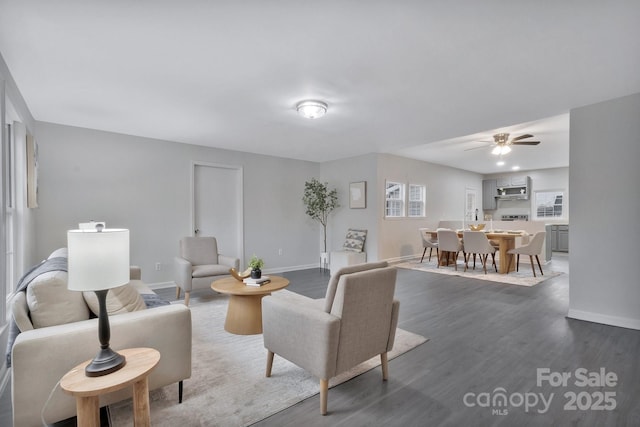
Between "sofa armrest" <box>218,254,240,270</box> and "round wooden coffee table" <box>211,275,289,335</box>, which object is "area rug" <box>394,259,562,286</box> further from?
"round wooden coffee table" <box>211,275,289,335</box>

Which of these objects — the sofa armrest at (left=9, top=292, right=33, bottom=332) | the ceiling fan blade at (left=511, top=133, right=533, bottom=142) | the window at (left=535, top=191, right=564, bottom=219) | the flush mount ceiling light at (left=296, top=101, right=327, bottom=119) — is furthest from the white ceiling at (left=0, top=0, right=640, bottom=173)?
the window at (left=535, top=191, right=564, bottom=219)

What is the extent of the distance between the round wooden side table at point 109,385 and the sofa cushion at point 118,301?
13.0 inches

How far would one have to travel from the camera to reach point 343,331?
6.03 ft

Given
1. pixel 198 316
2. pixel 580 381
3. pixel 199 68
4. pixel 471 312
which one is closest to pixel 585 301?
pixel 471 312

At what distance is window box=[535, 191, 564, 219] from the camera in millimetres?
9398

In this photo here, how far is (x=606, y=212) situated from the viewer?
3.35m

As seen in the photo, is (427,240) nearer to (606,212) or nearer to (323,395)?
(606,212)

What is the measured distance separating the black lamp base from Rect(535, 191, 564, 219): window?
37.8ft

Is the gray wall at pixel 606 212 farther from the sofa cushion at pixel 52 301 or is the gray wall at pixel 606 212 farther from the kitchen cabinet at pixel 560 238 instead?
the kitchen cabinet at pixel 560 238

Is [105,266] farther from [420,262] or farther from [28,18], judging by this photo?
[420,262]

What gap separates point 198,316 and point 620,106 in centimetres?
519

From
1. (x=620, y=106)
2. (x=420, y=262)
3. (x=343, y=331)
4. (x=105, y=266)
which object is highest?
(x=620, y=106)

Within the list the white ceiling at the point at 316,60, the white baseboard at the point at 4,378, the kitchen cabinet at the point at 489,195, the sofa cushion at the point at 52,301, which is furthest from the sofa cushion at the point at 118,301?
the kitchen cabinet at the point at 489,195

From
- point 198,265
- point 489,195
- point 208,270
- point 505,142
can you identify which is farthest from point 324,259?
point 489,195
